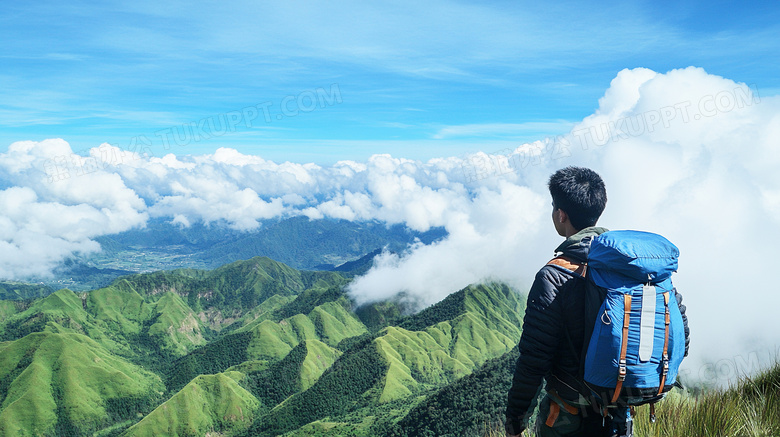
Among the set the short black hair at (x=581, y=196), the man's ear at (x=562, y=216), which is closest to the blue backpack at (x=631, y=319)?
the short black hair at (x=581, y=196)

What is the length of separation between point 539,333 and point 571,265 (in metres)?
0.99

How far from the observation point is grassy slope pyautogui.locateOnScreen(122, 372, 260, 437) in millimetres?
162875

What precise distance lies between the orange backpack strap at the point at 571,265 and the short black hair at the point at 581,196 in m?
0.92

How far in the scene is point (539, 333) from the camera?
17.7ft

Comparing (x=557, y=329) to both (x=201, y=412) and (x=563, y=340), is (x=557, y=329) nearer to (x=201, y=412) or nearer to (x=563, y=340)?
(x=563, y=340)

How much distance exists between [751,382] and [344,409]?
634ft

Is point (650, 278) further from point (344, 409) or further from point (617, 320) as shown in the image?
point (344, 409)

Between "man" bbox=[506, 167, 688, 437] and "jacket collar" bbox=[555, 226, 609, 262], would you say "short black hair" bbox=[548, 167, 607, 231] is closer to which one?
"man" bbox=[506, 167, 688, 437]

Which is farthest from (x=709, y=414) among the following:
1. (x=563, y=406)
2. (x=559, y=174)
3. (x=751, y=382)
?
(x=559, y=174)

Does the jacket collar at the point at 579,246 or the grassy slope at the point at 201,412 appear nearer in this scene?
the jacket collar at the point at 579,246

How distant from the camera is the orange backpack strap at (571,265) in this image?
17.6 feet

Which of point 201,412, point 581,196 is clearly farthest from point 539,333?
point 201,412

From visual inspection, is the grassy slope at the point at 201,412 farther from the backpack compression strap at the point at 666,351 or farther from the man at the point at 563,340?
the backpack compression strap at the point at 666,351

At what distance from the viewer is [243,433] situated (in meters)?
178
